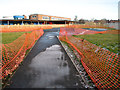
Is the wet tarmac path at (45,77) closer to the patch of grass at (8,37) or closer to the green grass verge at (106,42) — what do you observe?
the green grass verge at (106,42)

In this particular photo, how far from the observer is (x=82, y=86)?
4.05m

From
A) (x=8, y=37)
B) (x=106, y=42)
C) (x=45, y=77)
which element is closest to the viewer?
(x=45, y=77)

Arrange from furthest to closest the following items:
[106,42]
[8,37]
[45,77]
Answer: [8,37] < [106,42] < [45,77]

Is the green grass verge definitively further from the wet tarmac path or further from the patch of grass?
the patch of grass

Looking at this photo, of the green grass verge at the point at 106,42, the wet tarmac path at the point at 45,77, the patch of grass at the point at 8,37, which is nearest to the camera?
the wet tarmac path at the point at 45,77

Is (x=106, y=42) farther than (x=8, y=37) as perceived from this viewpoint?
No

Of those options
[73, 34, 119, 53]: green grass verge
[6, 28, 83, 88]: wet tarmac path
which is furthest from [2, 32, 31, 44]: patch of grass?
[73, 34, 119, 53]: green grass verge

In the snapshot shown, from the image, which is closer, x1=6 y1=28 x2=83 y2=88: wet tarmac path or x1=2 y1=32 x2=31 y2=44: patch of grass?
x1=6 y1=28 x2=83 y2=88: wet tarmac path

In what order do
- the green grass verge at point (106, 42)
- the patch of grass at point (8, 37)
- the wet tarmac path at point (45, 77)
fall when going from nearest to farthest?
the wet tarmac path at point (45, 77) → the green grass verge at point (106, 42) → the patch of grass at point (8, 37)

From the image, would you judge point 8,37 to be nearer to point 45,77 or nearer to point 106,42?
point 106,42

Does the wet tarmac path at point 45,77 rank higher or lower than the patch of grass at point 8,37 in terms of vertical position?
lower

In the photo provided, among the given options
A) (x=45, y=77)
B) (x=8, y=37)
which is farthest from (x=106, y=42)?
(x=8, y=37)

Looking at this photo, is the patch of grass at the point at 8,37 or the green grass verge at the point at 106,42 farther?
the patch of grass at the point at 8,37

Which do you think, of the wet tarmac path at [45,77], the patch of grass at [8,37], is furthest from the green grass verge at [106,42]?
the patch of grass at [8,37]
